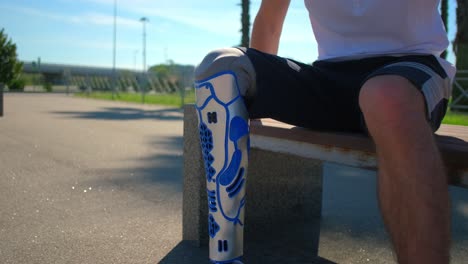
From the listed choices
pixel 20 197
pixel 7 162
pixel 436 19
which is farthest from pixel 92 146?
pixel 436 19

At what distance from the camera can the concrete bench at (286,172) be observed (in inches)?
47.7

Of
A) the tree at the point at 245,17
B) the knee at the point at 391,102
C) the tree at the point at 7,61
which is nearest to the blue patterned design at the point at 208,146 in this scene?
the knee at the point at 391,102

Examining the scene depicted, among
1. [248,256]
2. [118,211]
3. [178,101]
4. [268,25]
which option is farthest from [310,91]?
[178,101]

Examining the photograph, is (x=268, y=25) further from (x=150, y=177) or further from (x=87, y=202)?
(x=150, y=177)

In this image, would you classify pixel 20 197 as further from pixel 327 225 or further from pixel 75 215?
pixel 327 225

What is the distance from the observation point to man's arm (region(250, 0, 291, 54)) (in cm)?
165

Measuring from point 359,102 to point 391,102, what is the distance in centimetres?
11

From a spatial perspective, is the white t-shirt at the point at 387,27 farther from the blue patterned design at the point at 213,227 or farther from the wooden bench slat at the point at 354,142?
the blue patterned design at the point at 213,227

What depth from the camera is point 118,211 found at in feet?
7.43

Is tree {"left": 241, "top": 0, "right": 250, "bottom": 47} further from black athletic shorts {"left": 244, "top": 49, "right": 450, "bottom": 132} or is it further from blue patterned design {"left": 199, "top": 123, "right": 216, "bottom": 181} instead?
blue patterned design {"left": 199, "top": 123, "right": 216, "bottom": 181}

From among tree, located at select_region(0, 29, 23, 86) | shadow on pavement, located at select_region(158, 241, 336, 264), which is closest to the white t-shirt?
shadow on pavement, located at select_region(158, 241, 336, 264)

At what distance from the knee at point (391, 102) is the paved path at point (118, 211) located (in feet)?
2.99

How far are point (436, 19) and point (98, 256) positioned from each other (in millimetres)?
1389

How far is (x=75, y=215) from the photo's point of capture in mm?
2166
